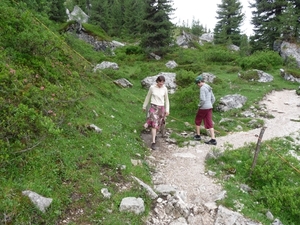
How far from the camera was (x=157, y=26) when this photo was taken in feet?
94.9

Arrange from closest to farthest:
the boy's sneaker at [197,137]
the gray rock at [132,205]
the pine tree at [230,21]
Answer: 1. the gray rock at [132,205]
2. the boy's sneaker at [197,137]
3. the pine tree at [230,21]

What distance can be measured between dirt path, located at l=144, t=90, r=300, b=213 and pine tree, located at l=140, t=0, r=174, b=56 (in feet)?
61.8

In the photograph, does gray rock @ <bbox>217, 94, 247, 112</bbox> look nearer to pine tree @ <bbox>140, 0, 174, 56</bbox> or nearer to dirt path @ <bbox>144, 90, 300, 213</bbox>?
dirt path @ <bbox>144, 90, 300, 213</bbox>

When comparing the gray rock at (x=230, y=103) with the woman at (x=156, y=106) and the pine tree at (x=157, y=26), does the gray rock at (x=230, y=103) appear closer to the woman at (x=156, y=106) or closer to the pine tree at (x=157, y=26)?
the woman at (x=156, y=106)

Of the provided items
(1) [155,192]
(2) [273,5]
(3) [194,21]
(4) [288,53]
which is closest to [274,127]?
(1) [155,192]

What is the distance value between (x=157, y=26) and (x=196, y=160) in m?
24.2

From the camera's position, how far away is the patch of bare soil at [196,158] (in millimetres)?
6188

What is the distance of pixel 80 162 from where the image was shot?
5.37m

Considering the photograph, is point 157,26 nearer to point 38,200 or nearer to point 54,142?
point 54,142

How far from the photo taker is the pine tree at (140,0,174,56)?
94.0ft

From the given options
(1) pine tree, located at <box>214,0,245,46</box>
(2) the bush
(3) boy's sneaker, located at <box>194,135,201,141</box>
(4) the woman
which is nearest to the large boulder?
(2) the bush

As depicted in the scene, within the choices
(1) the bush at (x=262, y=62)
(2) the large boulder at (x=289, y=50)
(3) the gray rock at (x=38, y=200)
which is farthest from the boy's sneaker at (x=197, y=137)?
(2) the large boulder at (x=289, y=50)

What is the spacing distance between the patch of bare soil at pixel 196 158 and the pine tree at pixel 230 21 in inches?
1319

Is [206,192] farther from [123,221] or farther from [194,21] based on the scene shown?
[194,21]
